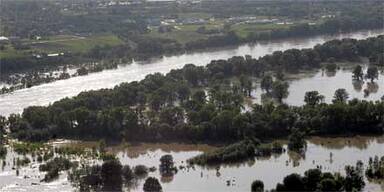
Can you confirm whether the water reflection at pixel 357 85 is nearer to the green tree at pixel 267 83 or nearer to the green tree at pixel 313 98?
the green tree at pixel 267 83

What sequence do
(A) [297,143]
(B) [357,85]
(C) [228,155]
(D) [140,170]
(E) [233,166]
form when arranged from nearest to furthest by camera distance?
(D) [140,170] < (E) [233,166] < (C) [228,155] < (A) [297,143] < (B) [357,85]

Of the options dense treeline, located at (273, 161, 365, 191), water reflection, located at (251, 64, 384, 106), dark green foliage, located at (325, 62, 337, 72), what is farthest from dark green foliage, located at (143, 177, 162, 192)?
dark green foliage, located at (325, 62, 337, 72)

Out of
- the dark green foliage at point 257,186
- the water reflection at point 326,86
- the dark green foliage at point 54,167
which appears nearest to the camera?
the dark green foliage at point 257,186

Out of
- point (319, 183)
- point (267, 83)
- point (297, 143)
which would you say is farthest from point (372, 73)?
point (319, 183)

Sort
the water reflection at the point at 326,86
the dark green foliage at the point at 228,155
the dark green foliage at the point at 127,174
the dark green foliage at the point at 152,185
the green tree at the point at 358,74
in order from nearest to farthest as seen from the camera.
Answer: the dark green foliage at the point at 152,185
the dark green foliage at the point at 127,174
the dark green foliage at the point at 228,155
the water reflection at the point at 326,86
the green tree at the point at 358,74

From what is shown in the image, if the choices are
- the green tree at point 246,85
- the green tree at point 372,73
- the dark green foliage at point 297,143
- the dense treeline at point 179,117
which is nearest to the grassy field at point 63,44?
the dense treeline at point 179,117

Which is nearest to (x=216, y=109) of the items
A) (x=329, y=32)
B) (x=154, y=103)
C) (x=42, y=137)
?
(x=154, y=103)

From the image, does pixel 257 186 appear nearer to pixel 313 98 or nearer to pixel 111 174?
pixel 111 174
